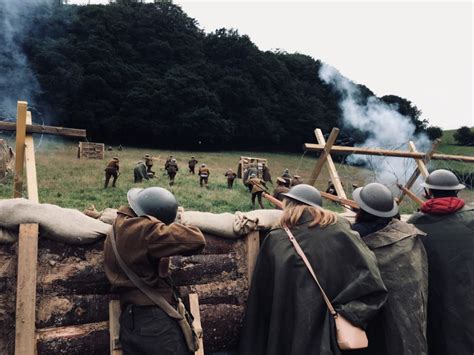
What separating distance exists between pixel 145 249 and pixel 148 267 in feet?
0.62

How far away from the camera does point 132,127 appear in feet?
140

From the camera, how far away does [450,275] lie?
Answer: 4203 mm

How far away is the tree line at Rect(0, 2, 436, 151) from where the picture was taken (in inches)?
1661

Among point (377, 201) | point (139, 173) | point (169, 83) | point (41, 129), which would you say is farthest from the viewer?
point (169, 83)

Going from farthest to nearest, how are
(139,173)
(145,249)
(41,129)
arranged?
(139,173), (41,129), (145,249)

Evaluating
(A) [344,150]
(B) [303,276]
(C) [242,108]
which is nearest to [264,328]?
(B) [303,276]

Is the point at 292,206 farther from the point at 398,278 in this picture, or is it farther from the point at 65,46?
the point at 65,46

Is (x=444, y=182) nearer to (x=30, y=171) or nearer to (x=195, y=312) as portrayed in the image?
(x=195, y=312)

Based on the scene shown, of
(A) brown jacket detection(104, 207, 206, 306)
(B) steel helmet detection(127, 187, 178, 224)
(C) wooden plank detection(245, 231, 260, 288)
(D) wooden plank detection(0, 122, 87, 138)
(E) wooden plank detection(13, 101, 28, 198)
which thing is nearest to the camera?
(A) brown jacket detection(104, 207, 206, 306)

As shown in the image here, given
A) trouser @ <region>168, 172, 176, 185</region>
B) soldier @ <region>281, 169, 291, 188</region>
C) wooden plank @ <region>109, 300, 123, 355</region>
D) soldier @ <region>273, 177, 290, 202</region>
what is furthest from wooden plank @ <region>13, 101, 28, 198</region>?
trouser @ <region>168, 172, 176, 185</region>

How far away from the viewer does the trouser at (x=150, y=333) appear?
121 inches

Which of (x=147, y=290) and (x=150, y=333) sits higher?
(x=147, y=290)

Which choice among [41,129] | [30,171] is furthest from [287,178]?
[30,171]

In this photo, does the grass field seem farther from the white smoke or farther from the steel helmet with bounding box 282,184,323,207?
the steel helmet with bounding box 282,184,323,207
